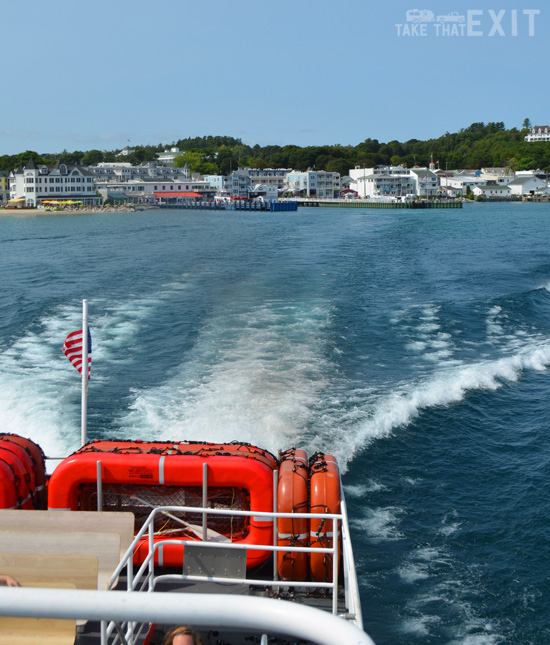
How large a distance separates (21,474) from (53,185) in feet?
425

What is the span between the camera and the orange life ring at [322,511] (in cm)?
893

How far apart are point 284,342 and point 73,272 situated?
2407 cm

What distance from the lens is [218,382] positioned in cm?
1886

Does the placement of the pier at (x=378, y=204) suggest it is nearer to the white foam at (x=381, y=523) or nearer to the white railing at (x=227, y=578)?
the white foam at (x=381, y=523)

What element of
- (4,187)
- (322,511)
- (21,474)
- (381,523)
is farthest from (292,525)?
(4,187)

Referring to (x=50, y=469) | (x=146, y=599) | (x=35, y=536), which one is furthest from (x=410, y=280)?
(x=146, y=599)

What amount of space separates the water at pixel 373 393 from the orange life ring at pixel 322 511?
160 cm

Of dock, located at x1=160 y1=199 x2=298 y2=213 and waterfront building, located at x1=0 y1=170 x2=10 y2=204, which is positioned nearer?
dock, located at x1=160 y1=199 x2=298 y2=213

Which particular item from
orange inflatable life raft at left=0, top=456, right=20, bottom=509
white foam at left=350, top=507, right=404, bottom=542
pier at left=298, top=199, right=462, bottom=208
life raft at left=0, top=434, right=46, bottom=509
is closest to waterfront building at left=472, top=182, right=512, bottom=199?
pier at left=298, top=199, right=462, bottom=208

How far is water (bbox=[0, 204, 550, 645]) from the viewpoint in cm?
1109

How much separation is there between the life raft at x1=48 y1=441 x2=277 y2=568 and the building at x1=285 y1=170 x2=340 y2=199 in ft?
529

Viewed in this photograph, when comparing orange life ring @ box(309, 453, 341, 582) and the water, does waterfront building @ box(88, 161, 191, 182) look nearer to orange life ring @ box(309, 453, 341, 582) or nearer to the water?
the water

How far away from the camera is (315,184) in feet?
554

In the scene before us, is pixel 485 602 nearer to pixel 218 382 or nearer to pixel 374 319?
pixel 218 382
